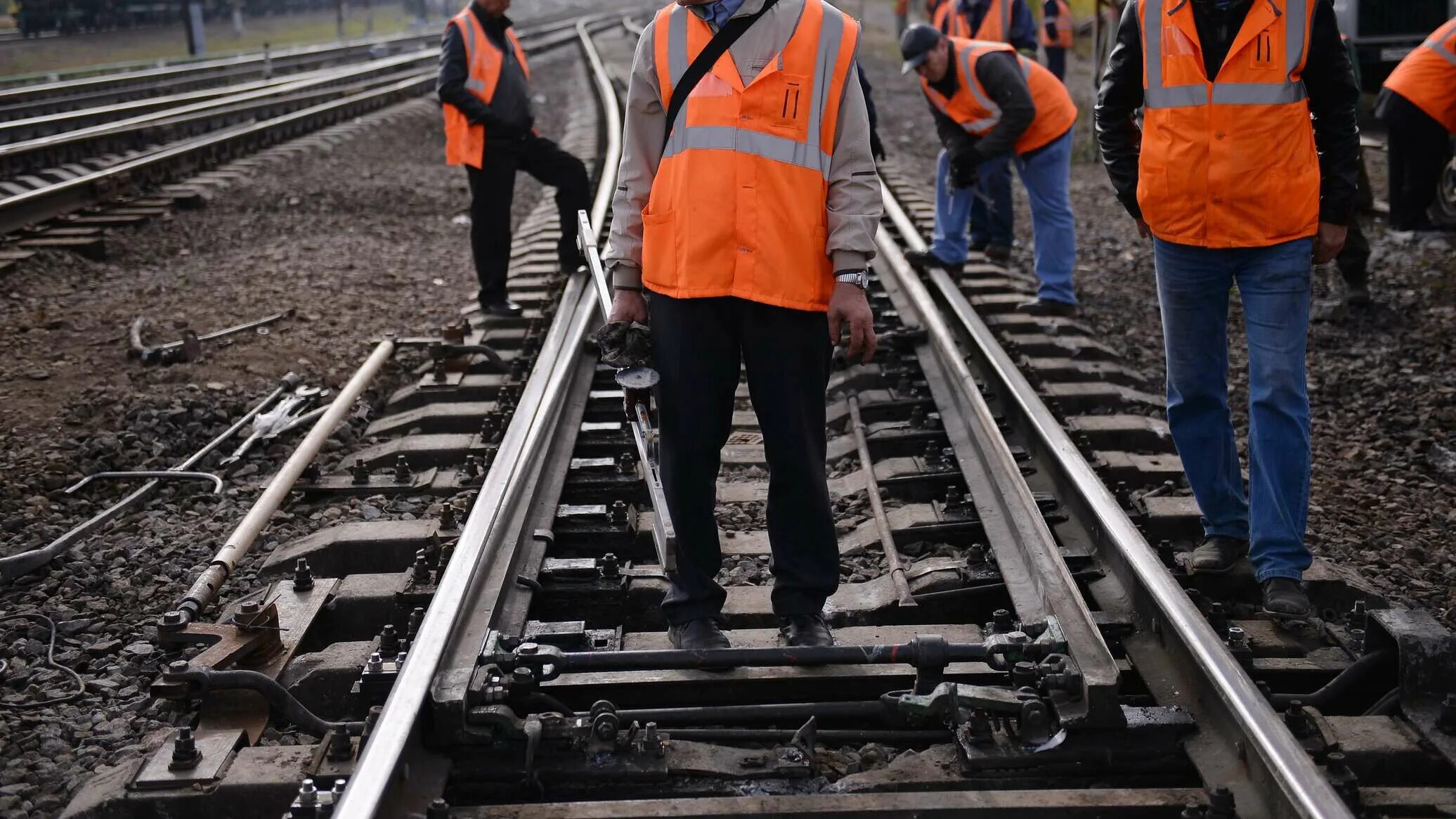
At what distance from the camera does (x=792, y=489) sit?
3.45m

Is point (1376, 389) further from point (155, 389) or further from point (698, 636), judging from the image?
point (155, 389)

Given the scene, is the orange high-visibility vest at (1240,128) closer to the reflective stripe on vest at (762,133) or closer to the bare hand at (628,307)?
the reflective stripe on vest at (762,133)

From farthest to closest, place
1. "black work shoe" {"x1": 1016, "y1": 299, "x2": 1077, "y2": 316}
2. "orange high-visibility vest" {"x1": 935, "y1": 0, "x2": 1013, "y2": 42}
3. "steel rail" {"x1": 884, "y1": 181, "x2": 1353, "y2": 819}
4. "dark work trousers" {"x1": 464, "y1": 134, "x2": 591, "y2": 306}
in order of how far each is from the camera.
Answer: "orange high-visibility vest" {"x1": 935, "y1": 0, "x2": 1013, "y2": 42} → "black work shoe" {"x1": 1016, "y1": 299, "x2": 1077, "y2": 316} → "dark work trousers" {"x1": 464, "y1": 134, "x2": 591, "y2": 306} → "steel rail" {"x1": 884, "y1": 181, "x2": 1353, "y2": 819}

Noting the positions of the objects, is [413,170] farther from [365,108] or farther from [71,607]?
[71,607]

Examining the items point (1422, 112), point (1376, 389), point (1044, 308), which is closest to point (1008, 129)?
point (1044, 308)

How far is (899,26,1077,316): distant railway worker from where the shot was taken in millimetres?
7477

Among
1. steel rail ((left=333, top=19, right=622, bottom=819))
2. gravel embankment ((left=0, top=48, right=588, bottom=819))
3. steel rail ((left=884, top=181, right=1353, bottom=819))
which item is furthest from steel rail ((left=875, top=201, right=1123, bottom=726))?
gravel embankment ((left=0, top=48, right=588, bottom=819))

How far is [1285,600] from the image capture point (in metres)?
3.64

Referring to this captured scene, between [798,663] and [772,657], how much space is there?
7 cm

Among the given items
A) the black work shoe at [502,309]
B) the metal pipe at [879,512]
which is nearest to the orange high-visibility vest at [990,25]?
the black work shoe at [502,309]

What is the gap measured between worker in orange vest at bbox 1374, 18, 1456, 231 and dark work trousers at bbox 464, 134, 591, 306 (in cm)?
440

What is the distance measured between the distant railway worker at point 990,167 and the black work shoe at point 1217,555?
4.01 metres

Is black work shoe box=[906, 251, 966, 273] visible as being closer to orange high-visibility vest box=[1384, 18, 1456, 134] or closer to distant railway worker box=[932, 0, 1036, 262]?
distant railway worker box=[932, 0, 1036, 262]

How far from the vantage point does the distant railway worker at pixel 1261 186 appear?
12.2 feet
